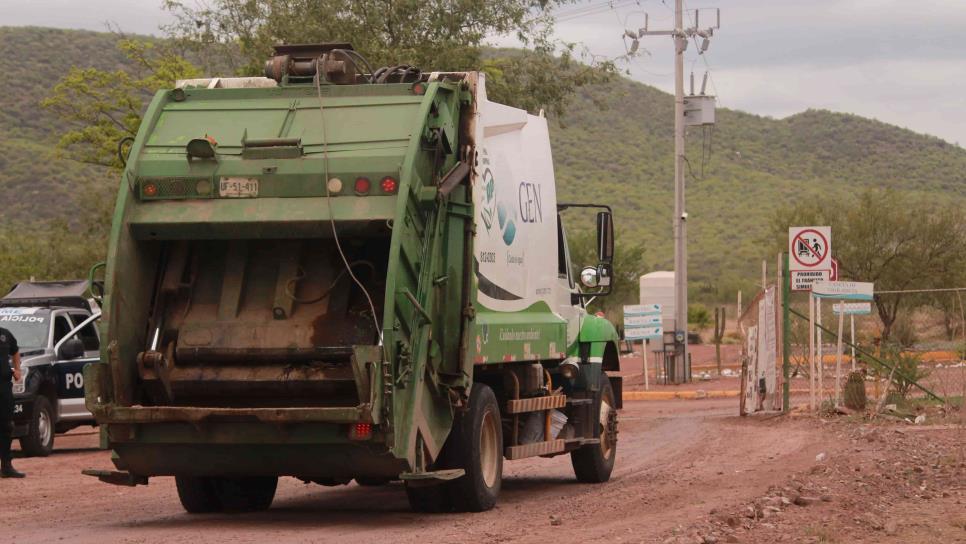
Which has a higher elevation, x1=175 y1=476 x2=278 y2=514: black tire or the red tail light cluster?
the red tail light cluster

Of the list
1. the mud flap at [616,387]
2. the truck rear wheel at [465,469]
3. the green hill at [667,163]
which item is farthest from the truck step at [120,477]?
the green hill at [667,163]

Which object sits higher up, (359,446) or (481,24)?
(481,24)

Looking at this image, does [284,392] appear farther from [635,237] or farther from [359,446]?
[635,237]

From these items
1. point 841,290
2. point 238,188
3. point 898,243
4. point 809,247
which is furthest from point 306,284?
point 898,243

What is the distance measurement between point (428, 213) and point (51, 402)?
10.8 meters

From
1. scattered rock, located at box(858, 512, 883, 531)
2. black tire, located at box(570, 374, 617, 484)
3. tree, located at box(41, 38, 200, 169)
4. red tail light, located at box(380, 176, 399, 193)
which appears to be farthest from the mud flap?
tree, located at box(41, 38, 200, 169)

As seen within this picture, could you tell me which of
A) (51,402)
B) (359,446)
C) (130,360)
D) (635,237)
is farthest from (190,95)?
(635,237)

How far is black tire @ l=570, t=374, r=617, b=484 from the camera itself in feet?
50.4

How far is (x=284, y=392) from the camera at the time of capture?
36.1ft

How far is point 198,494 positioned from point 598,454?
15.1 feet

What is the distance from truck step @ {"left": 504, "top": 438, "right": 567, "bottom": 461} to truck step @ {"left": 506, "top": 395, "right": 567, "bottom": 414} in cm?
32

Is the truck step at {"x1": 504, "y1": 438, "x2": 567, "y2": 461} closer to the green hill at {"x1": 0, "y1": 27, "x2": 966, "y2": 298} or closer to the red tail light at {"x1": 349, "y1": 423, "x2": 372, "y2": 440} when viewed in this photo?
the red tail light at {"x1": 349, "y1": 423, "x2": 372, "y2": 440}

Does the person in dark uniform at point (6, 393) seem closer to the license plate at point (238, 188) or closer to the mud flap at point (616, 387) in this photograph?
the license plate at point (238, 188)

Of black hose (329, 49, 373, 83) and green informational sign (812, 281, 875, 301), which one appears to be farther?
green informational sign (812, 281, 875, 301)
